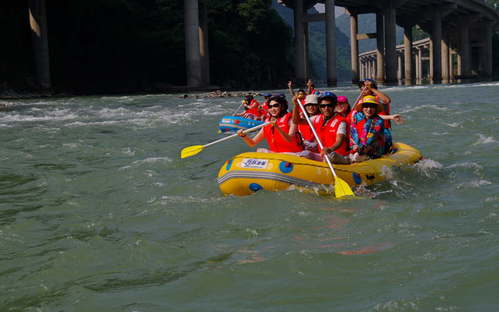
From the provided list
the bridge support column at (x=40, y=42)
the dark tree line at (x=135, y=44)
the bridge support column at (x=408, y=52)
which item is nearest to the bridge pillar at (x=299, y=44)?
the dark tree line at (x=135, y=44)

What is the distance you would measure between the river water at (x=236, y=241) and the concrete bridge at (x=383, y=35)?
125ft

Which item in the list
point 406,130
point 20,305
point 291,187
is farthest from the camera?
point 406,130

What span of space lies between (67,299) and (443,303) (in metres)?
2.69

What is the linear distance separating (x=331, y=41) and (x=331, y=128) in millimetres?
60431

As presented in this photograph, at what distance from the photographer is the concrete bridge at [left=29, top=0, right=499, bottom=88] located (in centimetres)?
4956

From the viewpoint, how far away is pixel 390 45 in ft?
244

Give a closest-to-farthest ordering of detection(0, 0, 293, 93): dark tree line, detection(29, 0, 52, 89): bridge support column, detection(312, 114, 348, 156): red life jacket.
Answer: detection(312, 114, 348, 156): red life jacket, detection(29, 0, 52, 89): bridge support column, detection(0, 0, 293, 93): dark tree line

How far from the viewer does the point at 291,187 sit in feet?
26.4

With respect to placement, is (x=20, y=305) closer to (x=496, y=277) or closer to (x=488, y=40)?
(x=496, y=277)

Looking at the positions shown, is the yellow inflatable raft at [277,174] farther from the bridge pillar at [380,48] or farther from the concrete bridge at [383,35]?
the bridge pillar at [380,48]

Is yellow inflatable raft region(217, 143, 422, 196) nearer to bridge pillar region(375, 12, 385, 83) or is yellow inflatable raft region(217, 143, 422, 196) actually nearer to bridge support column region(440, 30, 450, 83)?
bridge pillar region(375, 12, 385, 83)

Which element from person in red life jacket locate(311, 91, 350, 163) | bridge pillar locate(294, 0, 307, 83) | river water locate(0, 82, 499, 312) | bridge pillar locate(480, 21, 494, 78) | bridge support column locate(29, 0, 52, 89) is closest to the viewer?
river water locate(0, 82, 499, 312)

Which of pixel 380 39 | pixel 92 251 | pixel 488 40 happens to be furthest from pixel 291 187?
pixel 488 40

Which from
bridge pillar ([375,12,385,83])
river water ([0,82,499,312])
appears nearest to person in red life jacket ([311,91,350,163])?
river water ([0,82,499,312])
